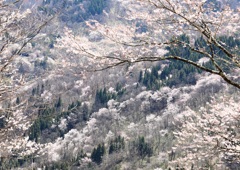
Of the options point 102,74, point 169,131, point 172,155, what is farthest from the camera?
point 102,74

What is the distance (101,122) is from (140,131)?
1563 cm

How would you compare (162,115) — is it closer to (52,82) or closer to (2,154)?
(52,82)

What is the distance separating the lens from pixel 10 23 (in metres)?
6.71

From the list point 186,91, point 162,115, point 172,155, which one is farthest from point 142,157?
point 186,91

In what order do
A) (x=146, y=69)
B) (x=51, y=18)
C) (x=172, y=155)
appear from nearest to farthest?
(x=51, y=18) < (x=172, y=155) < (x=146, y=69)

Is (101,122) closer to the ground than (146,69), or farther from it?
closer to the ground

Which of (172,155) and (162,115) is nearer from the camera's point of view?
(172,155)

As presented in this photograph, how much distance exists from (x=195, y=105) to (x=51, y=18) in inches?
3589

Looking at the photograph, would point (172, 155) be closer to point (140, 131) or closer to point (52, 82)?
point (140, 131)

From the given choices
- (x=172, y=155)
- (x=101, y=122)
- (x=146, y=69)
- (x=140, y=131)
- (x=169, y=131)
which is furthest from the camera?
(x=146, y=69)

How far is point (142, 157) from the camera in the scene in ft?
256

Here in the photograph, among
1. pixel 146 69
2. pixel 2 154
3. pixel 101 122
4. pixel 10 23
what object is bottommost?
pixel 101 122

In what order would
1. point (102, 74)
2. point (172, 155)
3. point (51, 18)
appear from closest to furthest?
point (51, 18) < point (172, 155) < point (102, 74)

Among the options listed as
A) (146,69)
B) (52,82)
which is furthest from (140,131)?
(52,82)
